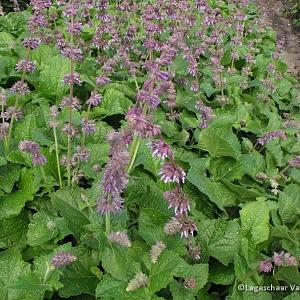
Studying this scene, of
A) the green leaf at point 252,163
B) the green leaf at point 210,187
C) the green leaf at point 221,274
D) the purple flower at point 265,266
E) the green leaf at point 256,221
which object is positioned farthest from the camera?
the green leaf at point 252,163

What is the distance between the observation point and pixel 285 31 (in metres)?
9.89

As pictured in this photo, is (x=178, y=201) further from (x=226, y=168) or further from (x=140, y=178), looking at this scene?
Result: (x=226, y=168)

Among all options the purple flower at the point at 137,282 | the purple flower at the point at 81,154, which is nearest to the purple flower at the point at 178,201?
the purple flower at the point at 137,282

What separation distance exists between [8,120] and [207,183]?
163 cm

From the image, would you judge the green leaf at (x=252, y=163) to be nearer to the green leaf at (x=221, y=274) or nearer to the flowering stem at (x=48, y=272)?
the green leaf at (x=221, y=274)

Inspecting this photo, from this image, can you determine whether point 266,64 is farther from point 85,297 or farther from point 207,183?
point 85,297

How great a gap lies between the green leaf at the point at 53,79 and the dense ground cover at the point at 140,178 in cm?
1

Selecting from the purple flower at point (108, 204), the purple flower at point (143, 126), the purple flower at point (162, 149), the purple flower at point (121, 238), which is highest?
the purple flower at point (143, 126)

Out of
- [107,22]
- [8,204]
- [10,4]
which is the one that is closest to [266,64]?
[107,22]

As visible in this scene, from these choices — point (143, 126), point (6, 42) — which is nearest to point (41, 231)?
point (143, 126)

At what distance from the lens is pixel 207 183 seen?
10.5 ft

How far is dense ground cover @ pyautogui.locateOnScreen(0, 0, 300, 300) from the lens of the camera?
2326 mm

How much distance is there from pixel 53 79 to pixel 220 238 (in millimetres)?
2063

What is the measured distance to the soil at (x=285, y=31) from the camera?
7843 millimetres
